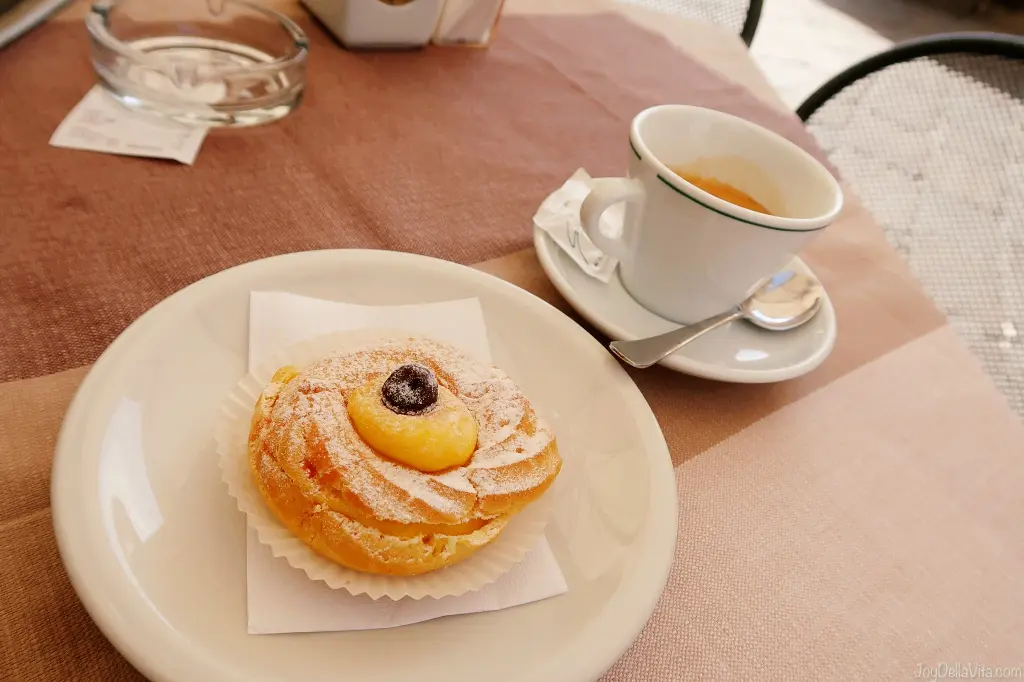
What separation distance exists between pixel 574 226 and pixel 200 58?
0.66 meters

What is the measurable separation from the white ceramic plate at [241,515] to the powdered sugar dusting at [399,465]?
0.07 metres

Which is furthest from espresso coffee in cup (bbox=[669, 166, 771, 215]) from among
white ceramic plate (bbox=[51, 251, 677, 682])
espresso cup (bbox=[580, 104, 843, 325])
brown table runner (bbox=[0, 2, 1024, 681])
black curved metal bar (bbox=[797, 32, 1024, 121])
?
black curved metal bar (bbox=[797, 32, 1024, 121])

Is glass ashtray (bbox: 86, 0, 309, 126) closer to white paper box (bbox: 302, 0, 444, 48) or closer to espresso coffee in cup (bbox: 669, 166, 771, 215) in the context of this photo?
white paper box (bbox: 302, 0, 444, 48)

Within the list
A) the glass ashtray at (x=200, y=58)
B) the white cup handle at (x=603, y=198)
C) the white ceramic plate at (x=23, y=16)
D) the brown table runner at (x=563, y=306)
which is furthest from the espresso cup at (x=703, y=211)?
the white ceramic plate at (x=23, y=16)

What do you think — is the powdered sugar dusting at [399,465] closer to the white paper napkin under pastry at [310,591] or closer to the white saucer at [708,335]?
the white paper napkin under pastry at [310,591]

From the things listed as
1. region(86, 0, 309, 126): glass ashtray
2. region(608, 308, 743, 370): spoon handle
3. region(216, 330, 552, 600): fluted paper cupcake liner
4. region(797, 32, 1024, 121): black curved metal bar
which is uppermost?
region(797, 32, 1024, 121): black curved metal bar

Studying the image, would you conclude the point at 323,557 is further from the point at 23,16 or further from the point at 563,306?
the point at 23,16

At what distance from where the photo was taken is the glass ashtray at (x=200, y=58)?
98 cm

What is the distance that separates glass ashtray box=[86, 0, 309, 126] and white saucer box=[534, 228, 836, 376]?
471 millimetres

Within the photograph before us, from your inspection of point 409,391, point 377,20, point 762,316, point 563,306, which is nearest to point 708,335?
point 762,316

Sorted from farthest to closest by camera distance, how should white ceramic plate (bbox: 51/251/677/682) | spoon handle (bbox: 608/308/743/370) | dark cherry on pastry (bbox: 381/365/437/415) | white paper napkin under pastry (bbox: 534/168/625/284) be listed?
1. white paper napkin under pastry (bbox: 534/168/625/284)
2. spoon handle (bbox: 608/308/743/370)
3. dark cherry on pastry (bbox: 381/365/437/415)
4. white ceramic plate (bbox: 51/251/677/682)

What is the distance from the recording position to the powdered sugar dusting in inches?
21.8

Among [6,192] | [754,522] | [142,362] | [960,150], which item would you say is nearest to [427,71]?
[6,192]

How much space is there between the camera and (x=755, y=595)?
0.64 metres
